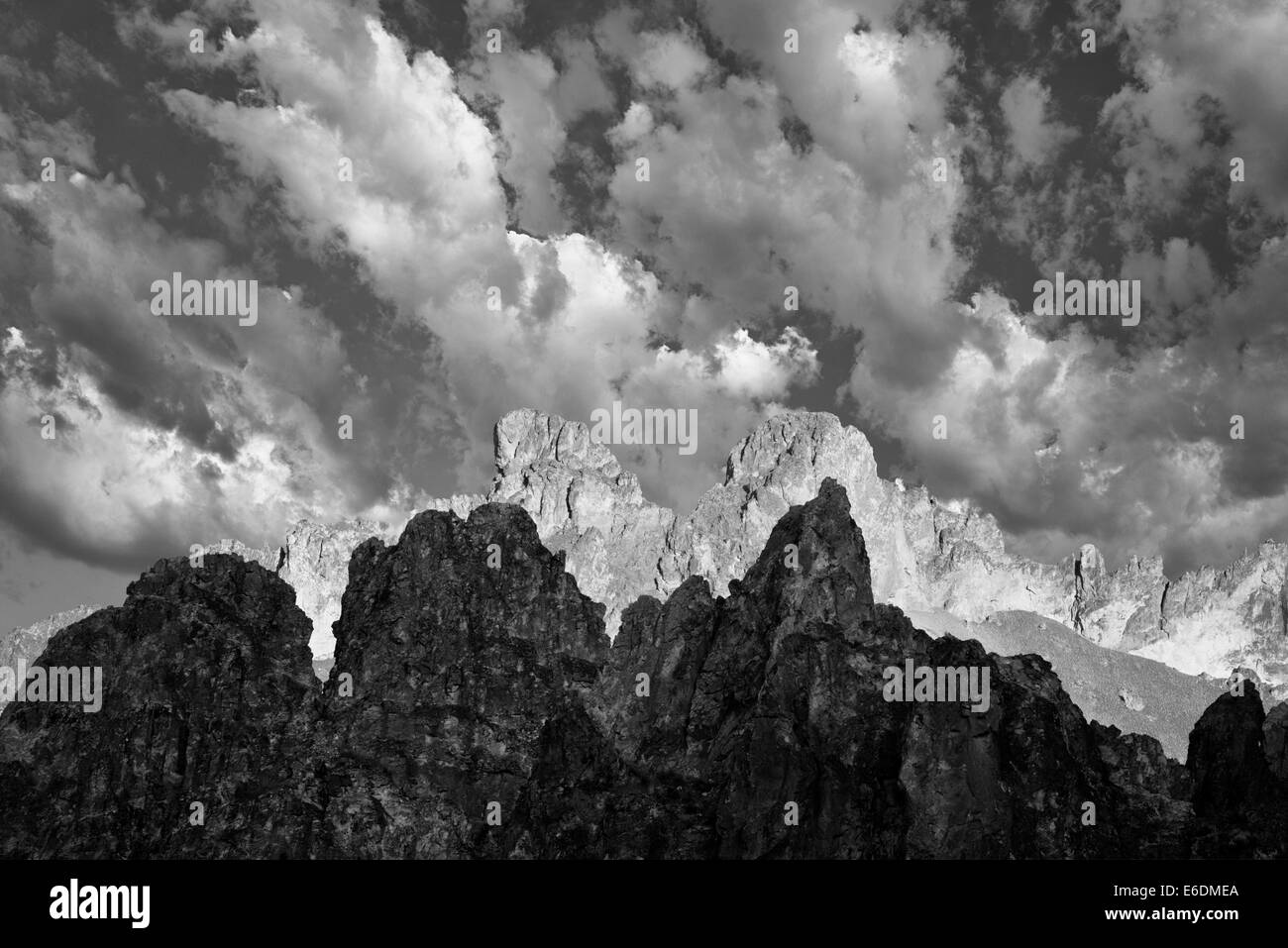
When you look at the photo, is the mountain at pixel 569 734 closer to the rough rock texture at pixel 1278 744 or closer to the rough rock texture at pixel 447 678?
the rough rock texture at pixel 447 678

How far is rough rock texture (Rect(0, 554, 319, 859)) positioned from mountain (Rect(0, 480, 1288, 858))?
0.36 meters

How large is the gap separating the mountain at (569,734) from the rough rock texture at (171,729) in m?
0.36

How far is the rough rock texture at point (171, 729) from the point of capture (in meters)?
141

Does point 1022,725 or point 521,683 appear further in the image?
point 521,683

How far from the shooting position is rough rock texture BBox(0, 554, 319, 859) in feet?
463

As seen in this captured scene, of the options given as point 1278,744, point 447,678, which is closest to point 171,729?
point 447,678

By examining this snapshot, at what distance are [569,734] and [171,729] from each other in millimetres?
64163

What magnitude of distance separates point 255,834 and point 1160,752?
83491 millimetres

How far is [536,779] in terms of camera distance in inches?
4594

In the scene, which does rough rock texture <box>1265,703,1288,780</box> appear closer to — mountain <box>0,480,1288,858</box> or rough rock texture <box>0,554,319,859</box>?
mountain <box>0,480,1288,858</box>

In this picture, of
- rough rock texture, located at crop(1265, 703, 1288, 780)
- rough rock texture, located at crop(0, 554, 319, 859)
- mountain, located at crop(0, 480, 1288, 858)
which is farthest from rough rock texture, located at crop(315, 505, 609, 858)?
rough rock texture, located at crop(1265, 703, 1288, 780)
